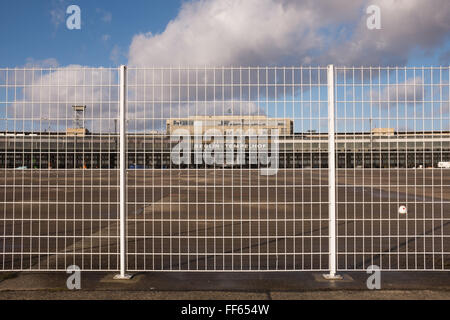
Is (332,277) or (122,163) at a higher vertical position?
(122,163)

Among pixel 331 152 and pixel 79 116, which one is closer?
pixel 79 116

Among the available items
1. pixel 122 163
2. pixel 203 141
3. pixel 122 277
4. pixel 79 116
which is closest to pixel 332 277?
pixel 203 141

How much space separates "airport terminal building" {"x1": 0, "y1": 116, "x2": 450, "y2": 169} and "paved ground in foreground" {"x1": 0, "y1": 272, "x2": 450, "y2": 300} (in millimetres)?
1722

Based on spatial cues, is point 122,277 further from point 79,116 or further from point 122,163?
point 79,116

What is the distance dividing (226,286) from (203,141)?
7.09 ft

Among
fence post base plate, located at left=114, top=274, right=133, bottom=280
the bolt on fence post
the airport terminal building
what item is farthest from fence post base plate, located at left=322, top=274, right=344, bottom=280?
fence post base plate, located at left=114, top=274, right=133, bottom=280

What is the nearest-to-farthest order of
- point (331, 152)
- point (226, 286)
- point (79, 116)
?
point (226, 286)
point (79, 116)
point (331, 152)

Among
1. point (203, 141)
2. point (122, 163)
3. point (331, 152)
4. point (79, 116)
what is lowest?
point (122, 163)

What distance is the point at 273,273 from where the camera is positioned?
5578 millimetres

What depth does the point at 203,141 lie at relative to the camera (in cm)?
535

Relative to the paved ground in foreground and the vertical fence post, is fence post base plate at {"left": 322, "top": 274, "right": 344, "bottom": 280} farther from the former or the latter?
the vertical fence post

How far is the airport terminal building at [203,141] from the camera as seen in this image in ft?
17.0

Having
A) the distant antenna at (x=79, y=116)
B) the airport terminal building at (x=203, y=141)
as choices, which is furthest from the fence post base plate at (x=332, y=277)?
the distant antenna at (x=79, y=116)
